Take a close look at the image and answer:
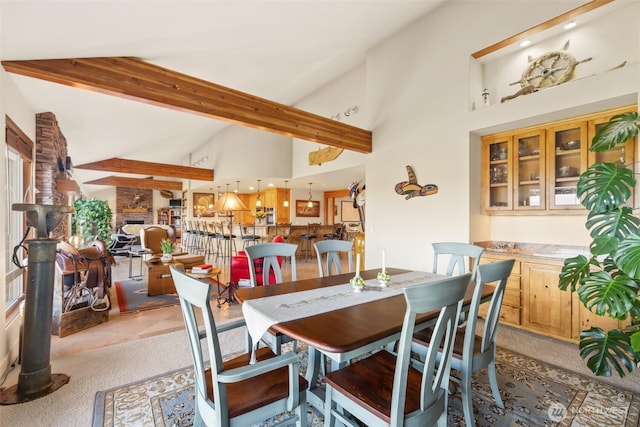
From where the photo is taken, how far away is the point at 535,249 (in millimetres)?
3588

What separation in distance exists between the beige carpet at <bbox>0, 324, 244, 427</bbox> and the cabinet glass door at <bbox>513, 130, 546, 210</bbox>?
11.9 ft

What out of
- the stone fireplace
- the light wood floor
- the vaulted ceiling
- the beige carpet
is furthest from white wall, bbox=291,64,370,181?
the stone fireplace

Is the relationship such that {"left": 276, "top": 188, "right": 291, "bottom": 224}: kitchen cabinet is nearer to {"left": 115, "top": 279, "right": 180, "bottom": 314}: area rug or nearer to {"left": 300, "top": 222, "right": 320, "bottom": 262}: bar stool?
{"left": 300, "top": 222, "right": 320, "bottom": 262}: bar stool

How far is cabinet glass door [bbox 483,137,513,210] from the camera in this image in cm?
366

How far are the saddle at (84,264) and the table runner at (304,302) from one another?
281 centimetres

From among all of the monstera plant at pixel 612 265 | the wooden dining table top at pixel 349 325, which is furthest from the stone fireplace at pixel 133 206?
the monstera plant at pixel 612 265

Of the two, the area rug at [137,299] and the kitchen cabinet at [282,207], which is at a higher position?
the kitchen cabinet at [282,207]

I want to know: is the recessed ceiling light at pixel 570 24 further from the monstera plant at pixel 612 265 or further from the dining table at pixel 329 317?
the dining table at pixel 329 317

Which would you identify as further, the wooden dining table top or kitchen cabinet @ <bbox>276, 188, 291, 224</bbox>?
kitchen cabinet @ <bbox>276, 188, 291, 224</bbox>

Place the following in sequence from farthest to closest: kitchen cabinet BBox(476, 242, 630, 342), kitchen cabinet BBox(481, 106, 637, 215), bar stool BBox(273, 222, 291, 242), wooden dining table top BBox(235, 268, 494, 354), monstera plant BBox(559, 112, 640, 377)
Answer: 1. bar stool BBox(273, 222, 291, 242)
2. kitchen cabinet BBox(481, 106, 637, 215)
3. kitchen cabinet BBox(476, 242, 630, 342)
4. monstera plant BBox(559, 112, 640, 377)
5. wooden dining table top BBox(235, 268, 494, 354)

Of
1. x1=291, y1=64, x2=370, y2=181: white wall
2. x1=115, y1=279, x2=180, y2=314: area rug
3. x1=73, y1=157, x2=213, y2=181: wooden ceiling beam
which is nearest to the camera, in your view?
x1=115, y1=279, x2=180, y2=314: area rug

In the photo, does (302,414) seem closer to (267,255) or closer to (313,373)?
(313,373)

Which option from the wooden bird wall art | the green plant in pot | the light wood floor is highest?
the wooden bird wall art

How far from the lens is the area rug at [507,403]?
1799 millimetres
